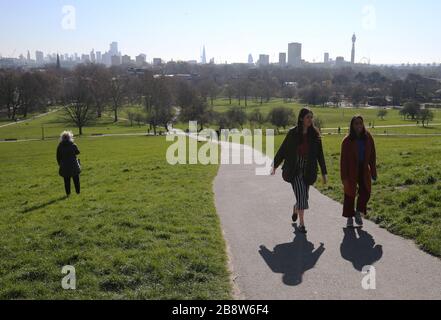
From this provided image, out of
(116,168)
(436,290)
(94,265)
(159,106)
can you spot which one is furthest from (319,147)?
(159,106)

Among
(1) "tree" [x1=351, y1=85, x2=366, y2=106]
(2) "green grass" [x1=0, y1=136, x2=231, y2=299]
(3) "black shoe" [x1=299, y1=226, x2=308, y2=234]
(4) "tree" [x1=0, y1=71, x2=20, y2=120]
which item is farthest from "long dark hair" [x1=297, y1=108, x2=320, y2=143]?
(1) "tree" [x1=351, y1=85, x2=366, y2=106]

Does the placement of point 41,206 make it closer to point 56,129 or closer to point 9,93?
point 56,129

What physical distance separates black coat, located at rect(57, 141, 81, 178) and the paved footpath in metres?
4.75

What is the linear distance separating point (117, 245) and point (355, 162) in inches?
183

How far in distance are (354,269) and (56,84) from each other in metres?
124

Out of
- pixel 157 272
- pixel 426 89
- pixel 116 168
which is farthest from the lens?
pixel 426 89

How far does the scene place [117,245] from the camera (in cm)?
721

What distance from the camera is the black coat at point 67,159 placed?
1216 centimetres

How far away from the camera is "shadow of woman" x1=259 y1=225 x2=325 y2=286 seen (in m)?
6.15

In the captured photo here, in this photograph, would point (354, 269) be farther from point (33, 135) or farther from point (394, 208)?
point (33, 135)

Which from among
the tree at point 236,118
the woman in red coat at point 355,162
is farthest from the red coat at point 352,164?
the tree at point 236,118

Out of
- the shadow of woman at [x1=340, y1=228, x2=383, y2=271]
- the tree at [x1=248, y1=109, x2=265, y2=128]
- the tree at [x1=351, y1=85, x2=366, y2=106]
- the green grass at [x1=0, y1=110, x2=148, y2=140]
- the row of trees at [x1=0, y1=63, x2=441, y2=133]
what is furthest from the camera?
the tree at [x1=351, y1=85, x2=366, y2=106]

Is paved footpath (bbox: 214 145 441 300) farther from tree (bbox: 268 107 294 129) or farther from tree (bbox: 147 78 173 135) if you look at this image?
tree (bbox: 147 78 173 135)

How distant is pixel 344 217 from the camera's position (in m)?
8.86
